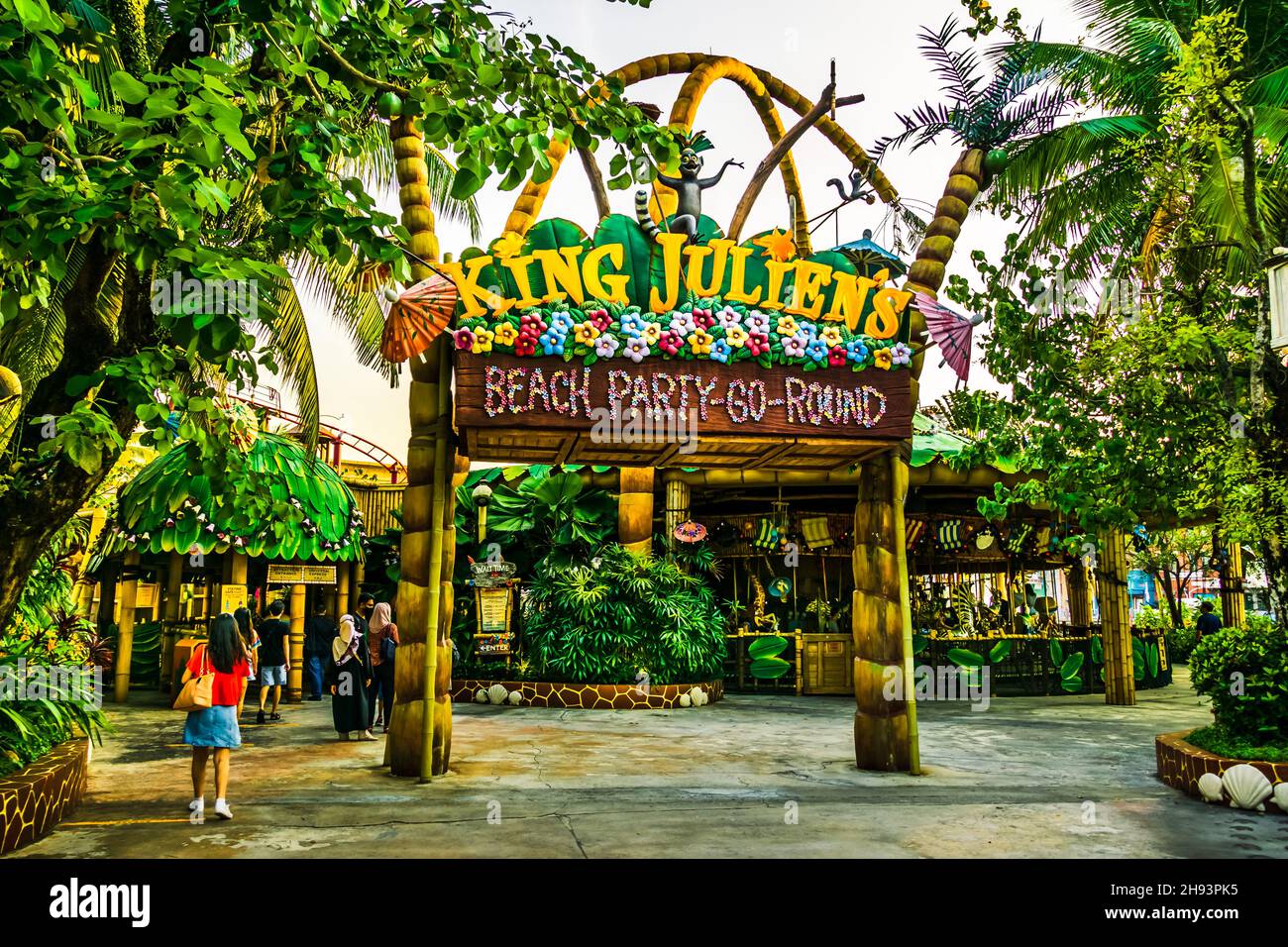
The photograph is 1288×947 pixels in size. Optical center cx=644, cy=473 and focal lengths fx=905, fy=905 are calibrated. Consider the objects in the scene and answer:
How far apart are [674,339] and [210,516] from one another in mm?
8151

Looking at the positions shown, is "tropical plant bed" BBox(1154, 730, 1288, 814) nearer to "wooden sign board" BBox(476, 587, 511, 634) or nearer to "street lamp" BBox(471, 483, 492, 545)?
"wooden sign board" BBox(476, 587, 511, 634)

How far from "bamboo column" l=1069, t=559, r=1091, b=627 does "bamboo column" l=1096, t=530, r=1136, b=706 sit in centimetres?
283

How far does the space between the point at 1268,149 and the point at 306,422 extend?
43.2 ft

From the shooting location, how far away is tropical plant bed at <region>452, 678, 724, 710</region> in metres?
13.7

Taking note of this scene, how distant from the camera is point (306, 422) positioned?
14328mm

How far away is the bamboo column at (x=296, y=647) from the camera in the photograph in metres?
14.6

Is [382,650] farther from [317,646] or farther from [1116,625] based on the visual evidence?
[1116,625]

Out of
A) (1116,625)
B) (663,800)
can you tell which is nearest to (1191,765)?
(663,800)

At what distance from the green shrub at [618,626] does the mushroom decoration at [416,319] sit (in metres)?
7.77

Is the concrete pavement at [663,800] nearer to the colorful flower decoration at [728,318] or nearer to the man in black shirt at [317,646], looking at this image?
the man in black shirt at [317,646]

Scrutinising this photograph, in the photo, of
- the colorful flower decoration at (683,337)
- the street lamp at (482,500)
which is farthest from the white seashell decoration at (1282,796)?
the street lamp at (482,500)

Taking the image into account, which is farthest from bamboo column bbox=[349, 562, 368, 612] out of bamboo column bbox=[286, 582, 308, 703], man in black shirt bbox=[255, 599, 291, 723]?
man in black shirt bbox=[255, 599, 291, 723]

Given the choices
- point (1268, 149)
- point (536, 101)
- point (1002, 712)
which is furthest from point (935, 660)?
point (536, 101)

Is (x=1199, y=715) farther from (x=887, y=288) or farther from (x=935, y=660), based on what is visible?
(x=887, y=288)
